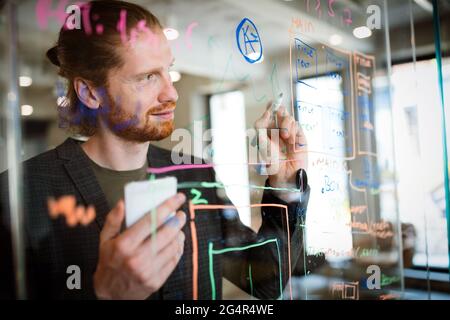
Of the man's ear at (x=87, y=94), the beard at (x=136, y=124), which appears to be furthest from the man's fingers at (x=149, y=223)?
the man's ear at (x=87, y=94)

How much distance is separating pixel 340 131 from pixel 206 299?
2.44 feet

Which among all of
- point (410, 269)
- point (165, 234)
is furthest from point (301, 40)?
point (410, 269)

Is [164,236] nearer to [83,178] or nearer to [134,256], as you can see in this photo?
[134,256]

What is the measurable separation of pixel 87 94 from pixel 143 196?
0.25 meters

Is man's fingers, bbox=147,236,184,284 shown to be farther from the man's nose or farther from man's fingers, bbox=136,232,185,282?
the man's nose

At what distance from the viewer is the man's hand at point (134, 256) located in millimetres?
882

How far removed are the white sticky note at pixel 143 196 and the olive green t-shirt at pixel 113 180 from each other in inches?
0.5

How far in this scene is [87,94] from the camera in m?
0.89

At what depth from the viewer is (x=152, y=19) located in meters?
0.95

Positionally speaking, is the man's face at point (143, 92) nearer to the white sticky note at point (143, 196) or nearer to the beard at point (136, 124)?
the beard at point (136, 124)

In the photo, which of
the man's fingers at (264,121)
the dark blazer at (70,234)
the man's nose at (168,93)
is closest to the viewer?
the dark blazer at (70,234)

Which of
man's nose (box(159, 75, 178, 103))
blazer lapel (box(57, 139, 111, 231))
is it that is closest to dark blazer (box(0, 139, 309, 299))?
blazer lapel (box(57, 139, 111, 231))

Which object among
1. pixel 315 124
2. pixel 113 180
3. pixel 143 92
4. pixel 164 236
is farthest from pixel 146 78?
pixel 315 124

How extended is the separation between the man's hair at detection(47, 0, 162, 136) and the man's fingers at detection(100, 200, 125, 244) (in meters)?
0.18
